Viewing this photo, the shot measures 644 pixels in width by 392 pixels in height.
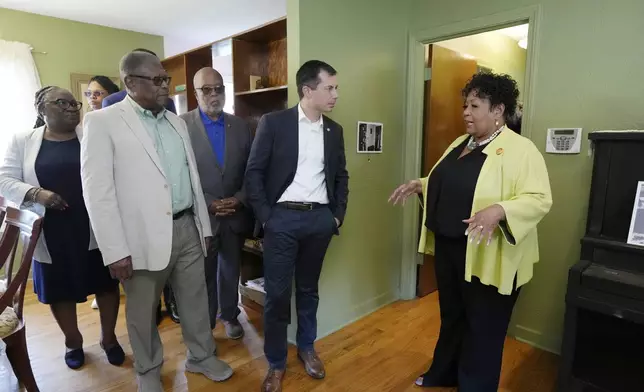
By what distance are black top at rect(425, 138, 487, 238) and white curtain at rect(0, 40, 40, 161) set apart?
3717mm

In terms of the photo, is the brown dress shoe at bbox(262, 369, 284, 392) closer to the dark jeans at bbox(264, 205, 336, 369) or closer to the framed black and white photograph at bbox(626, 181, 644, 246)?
the dark jeans at bbox(264, 205, 336, 369)

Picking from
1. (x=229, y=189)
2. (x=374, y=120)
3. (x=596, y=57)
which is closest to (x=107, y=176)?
(x=229, y=189)

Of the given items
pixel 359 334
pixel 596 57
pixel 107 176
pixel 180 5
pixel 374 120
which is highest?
pixel 180 5

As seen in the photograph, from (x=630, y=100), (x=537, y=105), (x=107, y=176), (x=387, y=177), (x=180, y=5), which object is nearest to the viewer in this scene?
(x=107, y=176)

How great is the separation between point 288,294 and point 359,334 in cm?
81

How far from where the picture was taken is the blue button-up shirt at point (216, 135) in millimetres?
2242

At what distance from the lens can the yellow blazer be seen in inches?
56.7

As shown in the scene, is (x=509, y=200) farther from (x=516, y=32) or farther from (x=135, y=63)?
(x=516, y=32)

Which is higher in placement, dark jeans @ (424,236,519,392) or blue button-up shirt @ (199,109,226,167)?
blue button-up shirt @ (199,109,226,167)

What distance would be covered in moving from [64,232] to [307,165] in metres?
1.34

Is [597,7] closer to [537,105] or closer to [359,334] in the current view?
[537,105]

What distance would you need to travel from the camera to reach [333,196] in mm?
1978

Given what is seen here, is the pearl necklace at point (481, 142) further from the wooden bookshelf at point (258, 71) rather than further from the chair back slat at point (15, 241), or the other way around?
the chair back slat at point (15, 241)

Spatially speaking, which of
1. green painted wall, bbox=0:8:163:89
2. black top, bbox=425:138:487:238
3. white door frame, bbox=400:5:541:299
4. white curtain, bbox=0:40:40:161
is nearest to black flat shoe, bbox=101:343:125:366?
black top, bbox=425:138:487:238
